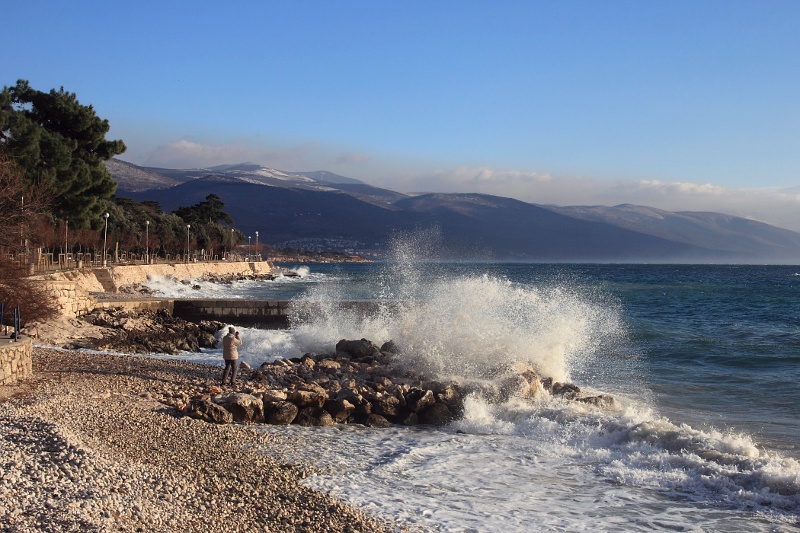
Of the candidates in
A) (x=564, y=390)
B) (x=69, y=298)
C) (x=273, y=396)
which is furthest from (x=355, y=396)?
(x=69, y=298)

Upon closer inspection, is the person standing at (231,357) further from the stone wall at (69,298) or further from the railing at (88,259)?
the stone wall at (69,298)

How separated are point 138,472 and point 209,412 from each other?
11.7ft

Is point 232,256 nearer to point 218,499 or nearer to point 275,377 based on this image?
point 275,377

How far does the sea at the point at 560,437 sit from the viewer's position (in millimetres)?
8172

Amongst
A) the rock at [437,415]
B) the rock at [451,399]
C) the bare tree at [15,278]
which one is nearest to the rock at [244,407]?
the rock at [437,415]

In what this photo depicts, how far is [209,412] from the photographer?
37.8 feet

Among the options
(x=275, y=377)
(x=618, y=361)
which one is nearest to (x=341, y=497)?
(x=275, y=377)

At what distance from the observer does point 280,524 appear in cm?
700

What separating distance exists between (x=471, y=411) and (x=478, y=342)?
4282 millimetres

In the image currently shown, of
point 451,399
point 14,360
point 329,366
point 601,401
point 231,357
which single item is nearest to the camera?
point 14,360

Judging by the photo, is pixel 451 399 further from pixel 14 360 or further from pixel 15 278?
pixel 15 278

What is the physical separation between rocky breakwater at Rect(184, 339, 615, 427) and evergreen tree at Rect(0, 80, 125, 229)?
18.6 metres

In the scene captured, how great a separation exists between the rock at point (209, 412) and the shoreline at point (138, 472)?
22 cm

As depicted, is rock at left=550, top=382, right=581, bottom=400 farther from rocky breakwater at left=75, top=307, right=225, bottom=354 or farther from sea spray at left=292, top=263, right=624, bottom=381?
rocky breakwater at left=75, top=307, right=225, bottom=354
